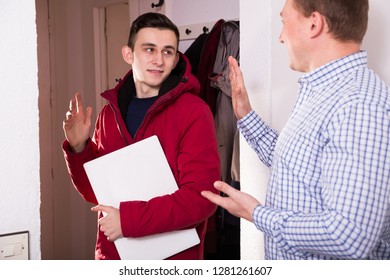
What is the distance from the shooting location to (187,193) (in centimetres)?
129

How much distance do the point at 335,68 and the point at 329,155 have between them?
0.25m

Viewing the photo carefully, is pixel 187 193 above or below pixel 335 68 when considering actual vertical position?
below

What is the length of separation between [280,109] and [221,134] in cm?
81

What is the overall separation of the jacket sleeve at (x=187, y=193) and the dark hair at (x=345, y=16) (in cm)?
51

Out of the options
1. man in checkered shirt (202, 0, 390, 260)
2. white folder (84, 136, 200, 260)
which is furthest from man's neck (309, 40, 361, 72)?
white folder (84, 136, 200, 260)

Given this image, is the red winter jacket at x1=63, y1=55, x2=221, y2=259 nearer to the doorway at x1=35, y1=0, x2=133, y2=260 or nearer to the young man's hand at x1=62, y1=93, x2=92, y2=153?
the young man's hand at x1=62, y1=93, x2=92, y2=153

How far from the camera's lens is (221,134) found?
229 centimetres

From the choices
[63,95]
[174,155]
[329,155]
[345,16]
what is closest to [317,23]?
[345,16]

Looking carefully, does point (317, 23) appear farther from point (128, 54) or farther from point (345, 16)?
point (128, 54)

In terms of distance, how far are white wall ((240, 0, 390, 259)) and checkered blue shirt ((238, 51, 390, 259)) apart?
15.2 inches

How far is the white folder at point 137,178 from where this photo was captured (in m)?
1.33

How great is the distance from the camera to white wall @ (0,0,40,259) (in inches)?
37.9

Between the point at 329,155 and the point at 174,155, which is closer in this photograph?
the point at 329,155
